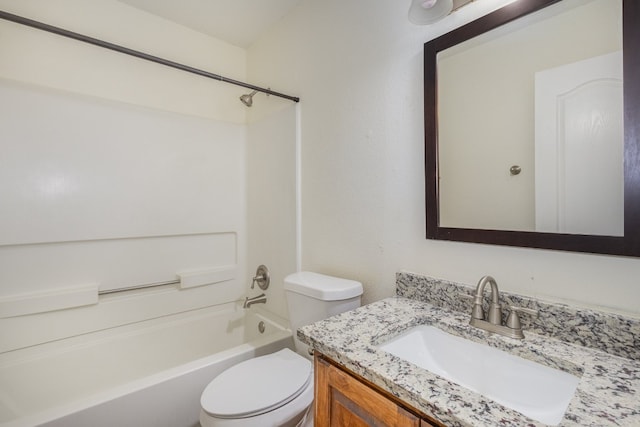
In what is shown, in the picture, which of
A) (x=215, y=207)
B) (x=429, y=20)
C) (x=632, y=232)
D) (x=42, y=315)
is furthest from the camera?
(x=215, y=207)

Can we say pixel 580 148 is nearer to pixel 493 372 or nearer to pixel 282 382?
pixel 493 372

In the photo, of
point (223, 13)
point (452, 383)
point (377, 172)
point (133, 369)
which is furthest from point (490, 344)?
point (223, 13)

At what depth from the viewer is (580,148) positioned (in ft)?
2.64

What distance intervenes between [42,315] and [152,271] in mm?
553

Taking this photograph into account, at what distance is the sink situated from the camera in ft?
2.22

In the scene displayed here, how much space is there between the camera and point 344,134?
58.5 inches

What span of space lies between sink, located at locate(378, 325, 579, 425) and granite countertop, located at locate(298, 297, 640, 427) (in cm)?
2

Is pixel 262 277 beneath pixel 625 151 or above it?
beneath

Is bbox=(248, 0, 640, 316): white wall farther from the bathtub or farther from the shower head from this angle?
the bathtub

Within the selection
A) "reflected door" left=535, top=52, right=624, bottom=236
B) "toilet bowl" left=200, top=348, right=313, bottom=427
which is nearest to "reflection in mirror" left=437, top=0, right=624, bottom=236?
"reflected door" left=535, top=52, right=624, bottom=236

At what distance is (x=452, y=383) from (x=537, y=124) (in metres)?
0.79

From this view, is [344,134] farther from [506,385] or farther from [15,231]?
[15,231]

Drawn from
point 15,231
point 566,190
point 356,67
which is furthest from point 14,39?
point 566,190

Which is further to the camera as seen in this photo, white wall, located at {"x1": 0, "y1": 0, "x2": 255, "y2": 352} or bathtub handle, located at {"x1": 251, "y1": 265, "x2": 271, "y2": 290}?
bathtub handle, located at {"x1": 251, "y1": 265, "x2": 271, "y2": 290}
